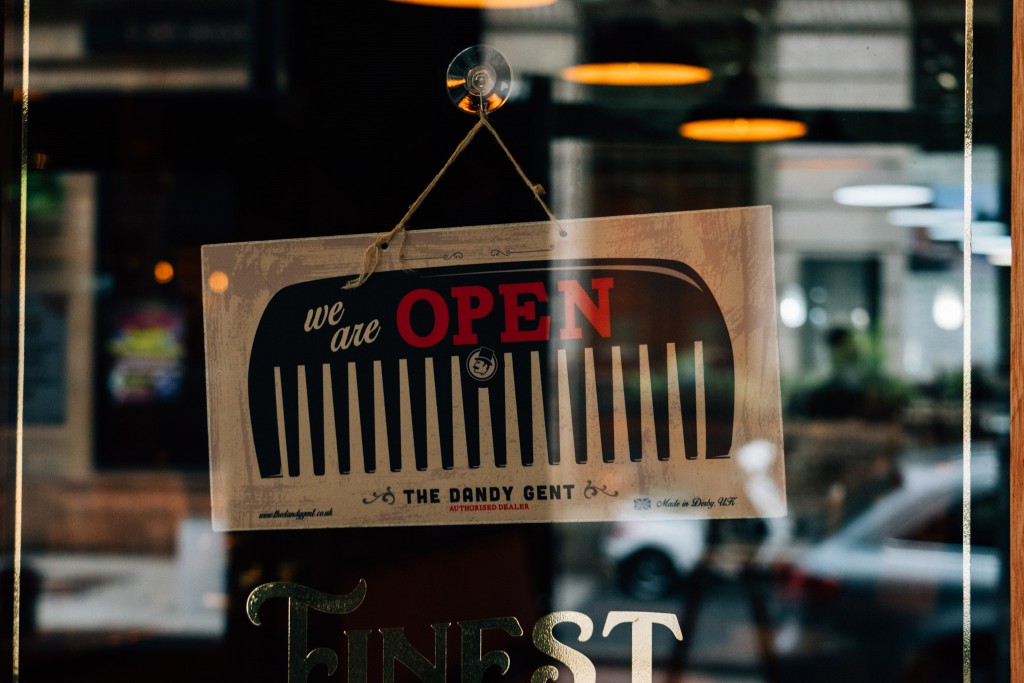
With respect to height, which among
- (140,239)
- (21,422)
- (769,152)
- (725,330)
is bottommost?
(21,422)

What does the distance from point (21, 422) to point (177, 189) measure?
457 mm

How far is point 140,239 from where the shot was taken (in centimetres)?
172

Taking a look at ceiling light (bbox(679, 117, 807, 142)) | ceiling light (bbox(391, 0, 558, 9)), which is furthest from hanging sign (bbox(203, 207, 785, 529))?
ceiling light (bbox(391, 0, 558, 9))

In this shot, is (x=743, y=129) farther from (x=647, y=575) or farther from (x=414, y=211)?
(x=647, y=575)

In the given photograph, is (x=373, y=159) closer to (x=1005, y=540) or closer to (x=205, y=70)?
(x=205, y=70)

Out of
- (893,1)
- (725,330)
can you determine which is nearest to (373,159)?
(725,330)

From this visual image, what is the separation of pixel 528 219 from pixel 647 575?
56 centimetres

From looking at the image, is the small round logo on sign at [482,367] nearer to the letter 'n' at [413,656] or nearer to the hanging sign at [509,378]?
the hanging sign at [509,378]

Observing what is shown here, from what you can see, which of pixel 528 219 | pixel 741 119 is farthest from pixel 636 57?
pixel 528 219

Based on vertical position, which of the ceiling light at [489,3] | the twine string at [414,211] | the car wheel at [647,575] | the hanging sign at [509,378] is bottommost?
the car wheel at [647,575]

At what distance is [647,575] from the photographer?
5.19 ft

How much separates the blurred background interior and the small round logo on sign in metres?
0.22

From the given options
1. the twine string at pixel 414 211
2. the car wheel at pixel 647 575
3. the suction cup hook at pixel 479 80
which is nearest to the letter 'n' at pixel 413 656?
the car wheel at pixel 647 575

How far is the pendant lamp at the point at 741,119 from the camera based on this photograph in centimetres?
161
